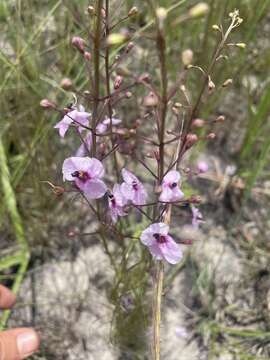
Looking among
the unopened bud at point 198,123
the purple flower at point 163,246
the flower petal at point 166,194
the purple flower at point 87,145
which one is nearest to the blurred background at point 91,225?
the purple flower at point 87,145

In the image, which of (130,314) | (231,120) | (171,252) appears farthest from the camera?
(231,120)

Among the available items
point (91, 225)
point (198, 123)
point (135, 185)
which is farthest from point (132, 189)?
point (91, 225)

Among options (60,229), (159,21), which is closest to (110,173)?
(60,229)

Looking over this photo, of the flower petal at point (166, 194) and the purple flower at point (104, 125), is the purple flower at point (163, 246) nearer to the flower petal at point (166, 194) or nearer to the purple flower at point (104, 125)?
the flower petal at point (166, 194)

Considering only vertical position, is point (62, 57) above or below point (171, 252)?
above

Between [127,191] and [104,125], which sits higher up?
[104,125]

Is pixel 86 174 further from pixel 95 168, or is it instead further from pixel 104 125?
pixel 104 125

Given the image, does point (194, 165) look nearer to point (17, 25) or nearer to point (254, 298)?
point (254, 298)
